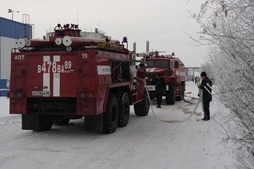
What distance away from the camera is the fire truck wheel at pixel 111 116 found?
8935 millimetres

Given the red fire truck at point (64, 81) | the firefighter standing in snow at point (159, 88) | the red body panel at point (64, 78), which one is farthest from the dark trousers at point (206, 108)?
the firefighter standing in snow at point (159, 88)

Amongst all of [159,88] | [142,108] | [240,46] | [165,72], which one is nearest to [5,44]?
[165,72]

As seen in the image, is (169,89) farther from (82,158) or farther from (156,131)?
(82,158)

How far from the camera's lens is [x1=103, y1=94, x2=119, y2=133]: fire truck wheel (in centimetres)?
894

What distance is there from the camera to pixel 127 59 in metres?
10.8

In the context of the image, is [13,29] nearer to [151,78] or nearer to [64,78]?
[151,78]

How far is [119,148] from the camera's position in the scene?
24.8 ft

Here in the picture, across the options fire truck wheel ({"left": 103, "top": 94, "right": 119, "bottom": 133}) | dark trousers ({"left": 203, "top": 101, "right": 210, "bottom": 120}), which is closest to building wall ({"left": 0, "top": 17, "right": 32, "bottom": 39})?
fire truck wheel ({"left": 103, "top": 94, "right": 119, "bottom": 133})

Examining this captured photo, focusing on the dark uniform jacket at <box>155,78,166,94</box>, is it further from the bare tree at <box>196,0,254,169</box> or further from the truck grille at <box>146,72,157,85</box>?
the bare tree at <box>196,0,254,169</box>

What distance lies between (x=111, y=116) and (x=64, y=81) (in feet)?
5.41

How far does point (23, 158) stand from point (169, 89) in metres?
12.3

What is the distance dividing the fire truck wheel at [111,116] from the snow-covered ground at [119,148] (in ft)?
0.60

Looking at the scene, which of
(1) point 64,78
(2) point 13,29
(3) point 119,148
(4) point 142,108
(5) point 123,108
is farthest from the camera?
(2) point 13,29

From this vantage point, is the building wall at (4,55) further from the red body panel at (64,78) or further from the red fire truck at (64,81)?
the red body panel at (64,78)
